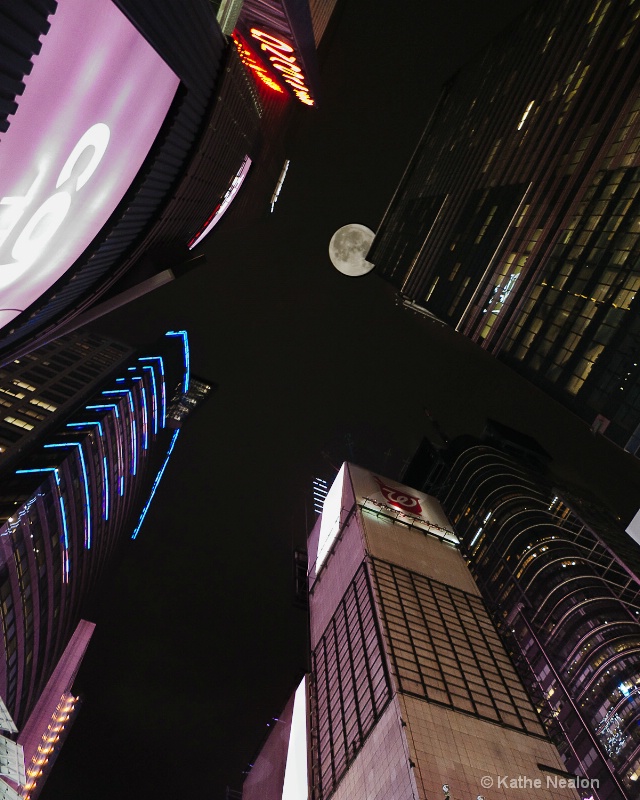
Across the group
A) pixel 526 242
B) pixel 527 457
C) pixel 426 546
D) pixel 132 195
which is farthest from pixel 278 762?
pixel 527 457

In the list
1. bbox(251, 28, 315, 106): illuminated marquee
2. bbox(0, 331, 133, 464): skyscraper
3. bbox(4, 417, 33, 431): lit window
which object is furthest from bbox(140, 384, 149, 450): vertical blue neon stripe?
bbox(251, 28, 315, 106): illuminated marquee

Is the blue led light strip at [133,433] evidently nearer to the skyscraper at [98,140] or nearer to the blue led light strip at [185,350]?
the blue led light strip at [185,350]

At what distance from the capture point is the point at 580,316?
50.0 metres

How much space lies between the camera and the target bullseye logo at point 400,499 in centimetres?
8431

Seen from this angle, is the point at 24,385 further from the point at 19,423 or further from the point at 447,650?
the point at 447,650

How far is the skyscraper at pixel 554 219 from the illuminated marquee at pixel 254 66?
3012cm

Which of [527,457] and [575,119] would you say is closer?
[575,119]

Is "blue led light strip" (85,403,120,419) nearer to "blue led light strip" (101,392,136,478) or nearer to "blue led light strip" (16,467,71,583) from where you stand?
"blue led light strip" (101,392,136,478)

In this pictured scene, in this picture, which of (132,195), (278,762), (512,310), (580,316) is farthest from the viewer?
(278,762)

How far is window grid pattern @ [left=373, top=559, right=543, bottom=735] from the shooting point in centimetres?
4878

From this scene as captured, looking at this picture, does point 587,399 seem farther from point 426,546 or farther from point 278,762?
point 278,762

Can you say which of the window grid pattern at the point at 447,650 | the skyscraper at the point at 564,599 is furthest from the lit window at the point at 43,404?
the skyscraper at the point at 564,599

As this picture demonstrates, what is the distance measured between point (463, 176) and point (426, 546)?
2159 inches

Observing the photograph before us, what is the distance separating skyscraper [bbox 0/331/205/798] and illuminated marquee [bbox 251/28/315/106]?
188ft
